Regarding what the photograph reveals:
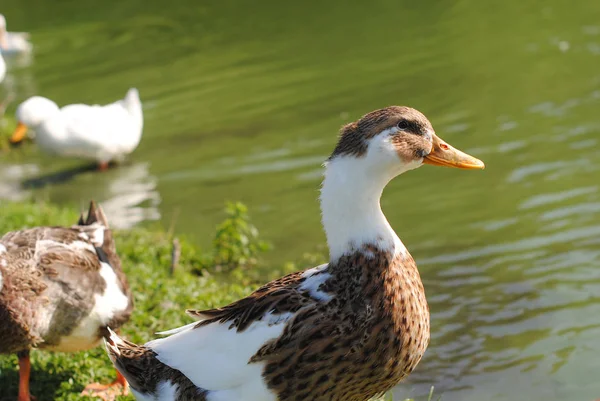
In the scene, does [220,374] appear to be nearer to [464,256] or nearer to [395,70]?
[464,256]

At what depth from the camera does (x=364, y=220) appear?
11.9ft

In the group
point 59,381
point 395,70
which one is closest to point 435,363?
point 59,381

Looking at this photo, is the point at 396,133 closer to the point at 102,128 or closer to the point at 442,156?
the point at 442,156

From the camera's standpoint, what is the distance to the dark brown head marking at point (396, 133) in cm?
360

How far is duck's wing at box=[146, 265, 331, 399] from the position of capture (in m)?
3.65

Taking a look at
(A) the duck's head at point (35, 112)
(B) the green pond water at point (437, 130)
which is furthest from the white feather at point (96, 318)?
(A) the duck's head at point (35, 112)

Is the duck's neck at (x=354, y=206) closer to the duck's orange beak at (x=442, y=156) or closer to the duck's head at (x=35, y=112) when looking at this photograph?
the duck's orange beak at (x=442, y=156)

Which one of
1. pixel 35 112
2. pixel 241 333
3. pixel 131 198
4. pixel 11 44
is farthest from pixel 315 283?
pixel 11 44

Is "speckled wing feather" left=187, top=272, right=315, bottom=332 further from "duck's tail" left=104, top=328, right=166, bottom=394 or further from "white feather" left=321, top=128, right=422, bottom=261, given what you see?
"duck's tail" left=104, top=328, right=166, bottom=394

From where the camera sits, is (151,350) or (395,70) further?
(395,70)

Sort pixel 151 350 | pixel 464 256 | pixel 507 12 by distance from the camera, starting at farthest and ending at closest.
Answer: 1. pixel 507 12
2. pixel 464 256
3. pixel 151 350

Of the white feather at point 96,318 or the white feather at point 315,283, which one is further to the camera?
the white feather at point 96,318

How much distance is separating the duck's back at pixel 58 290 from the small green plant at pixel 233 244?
202cm

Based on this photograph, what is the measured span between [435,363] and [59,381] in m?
2.57
